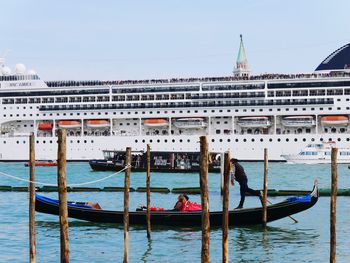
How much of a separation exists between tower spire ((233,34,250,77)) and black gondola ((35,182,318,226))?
54046 mm

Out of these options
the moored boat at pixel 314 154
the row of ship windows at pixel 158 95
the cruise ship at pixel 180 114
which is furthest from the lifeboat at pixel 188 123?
the moored boat at pixel 314 154

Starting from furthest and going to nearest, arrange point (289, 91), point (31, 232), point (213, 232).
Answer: point (289, 91) < point (213, 232) < point (31, 232)

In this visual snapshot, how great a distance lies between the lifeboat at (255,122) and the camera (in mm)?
67875

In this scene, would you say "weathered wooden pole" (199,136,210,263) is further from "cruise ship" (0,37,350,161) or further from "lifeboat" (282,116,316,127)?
"lifeboat" (282,116,316,127)

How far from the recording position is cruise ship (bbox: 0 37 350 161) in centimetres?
6738

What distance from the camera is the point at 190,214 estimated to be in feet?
75.9

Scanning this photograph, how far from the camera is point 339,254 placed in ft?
Answer: 64.8

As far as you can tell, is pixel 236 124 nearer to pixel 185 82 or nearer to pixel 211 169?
pixel 185 82

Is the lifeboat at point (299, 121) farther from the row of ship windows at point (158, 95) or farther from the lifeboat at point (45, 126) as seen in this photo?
the lifeboat at point (45, 126)

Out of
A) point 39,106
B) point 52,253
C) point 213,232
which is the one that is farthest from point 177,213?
point 39,106

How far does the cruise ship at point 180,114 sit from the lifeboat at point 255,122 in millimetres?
79

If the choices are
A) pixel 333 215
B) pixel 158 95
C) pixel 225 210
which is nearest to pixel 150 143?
pixel 158 95

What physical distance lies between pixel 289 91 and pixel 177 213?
4696cm

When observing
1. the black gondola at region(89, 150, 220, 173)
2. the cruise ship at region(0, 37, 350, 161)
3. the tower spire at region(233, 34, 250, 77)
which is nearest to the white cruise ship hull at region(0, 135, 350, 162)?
the cruise ship at region(0, 37, 350, 161)
